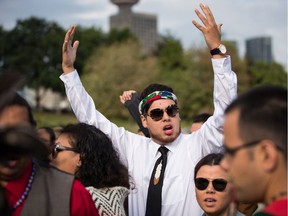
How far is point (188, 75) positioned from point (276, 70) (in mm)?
22672

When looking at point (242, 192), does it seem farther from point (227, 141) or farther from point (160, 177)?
point (160, 177)

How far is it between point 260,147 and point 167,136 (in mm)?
2310

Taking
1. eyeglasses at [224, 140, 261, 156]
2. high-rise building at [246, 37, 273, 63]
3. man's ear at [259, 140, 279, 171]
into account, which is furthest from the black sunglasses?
high-rise building at [246, 37, 273, 63]

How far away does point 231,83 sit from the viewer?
4.01 metres

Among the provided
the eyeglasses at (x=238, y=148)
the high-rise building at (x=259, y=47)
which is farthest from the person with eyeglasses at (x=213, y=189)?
the high-rise building at (x=259, y=47)

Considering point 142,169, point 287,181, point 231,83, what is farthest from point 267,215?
point 142,169

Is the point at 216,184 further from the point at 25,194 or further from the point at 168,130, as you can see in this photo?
the point at 25,194

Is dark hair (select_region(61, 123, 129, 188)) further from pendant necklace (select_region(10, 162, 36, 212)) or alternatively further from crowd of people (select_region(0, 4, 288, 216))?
pendant necklace (select_region(10, 162, 36, 212))

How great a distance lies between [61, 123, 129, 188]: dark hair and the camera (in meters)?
3.71

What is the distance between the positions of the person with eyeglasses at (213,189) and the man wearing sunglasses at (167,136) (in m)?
0.32

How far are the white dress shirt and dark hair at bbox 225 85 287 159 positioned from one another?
5.75ft

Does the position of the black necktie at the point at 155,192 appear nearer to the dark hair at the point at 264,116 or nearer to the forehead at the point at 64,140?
the forehead at the point at 64,140

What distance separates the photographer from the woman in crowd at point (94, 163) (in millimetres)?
3613

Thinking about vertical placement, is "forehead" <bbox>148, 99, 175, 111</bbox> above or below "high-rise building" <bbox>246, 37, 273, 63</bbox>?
below
